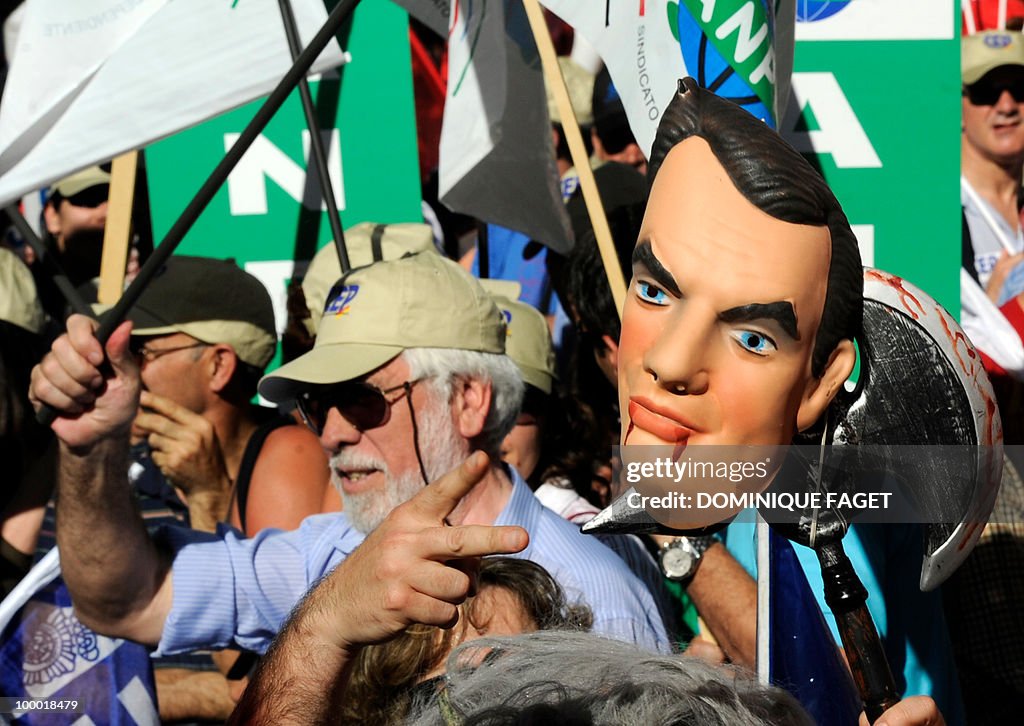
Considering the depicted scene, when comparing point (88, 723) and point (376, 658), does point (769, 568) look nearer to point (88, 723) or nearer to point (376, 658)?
point (376, 658)

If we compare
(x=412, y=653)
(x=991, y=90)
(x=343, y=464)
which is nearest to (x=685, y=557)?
(x=343, y=464)

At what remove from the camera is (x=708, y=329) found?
143 cm

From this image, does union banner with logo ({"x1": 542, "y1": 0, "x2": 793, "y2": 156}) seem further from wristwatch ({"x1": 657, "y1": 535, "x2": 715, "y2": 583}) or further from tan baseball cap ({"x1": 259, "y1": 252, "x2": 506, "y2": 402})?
wristwatch ({"x1": 657, "y1": 535, "x2": 715, "y2": 583})

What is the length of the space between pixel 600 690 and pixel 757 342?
0.43 metres

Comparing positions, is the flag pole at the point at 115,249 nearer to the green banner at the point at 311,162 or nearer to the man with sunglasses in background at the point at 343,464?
the green banner at the point at 311,162

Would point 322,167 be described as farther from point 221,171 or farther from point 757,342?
point 757,342

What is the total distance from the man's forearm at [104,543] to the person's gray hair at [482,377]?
567mm

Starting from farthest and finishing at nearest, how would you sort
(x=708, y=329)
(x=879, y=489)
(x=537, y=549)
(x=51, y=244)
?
(x=51, y=244)
(x=537, y=549)
(x=879, y=489)
(x=708, y=329)

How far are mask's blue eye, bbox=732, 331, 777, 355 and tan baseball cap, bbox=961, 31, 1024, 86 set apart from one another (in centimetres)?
229

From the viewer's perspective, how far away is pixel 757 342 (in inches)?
56.2

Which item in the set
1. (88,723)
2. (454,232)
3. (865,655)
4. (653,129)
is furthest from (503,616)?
(454,232)

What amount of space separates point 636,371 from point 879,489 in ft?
1.12

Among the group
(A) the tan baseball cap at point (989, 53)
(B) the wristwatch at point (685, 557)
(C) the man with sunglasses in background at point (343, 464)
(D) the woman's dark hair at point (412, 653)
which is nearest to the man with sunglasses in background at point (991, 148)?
(A) the tan baseball cap at point (989, 53)

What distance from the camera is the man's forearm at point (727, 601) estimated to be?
7.03ft
